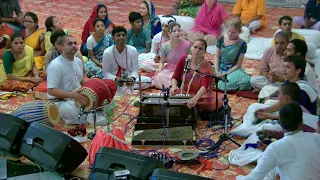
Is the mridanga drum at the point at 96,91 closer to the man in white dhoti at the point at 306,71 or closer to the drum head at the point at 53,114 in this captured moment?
the drum head at the point at 53,114

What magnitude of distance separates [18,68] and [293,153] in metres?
3.77

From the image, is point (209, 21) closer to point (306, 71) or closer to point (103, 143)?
point (306, 71)

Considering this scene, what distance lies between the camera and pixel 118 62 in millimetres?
5812

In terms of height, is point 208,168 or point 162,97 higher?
point 162,97

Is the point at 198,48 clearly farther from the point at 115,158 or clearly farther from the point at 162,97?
the point at 115,158

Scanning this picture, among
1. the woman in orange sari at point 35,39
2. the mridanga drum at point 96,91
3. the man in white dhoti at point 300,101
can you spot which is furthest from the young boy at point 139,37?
the man in white dhoti at point 300,101

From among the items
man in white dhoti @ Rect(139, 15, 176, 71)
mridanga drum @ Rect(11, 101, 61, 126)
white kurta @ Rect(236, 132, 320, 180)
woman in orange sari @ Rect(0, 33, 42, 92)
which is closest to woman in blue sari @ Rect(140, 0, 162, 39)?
man in white dhoti @ Rect(139, 15, 176, 71)

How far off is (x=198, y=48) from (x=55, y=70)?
1445mm

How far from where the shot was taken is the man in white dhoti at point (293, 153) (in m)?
3.21

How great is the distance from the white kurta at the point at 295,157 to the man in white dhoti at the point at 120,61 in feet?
8.85

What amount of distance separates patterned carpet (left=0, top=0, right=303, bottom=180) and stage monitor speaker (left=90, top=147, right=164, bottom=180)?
55cm

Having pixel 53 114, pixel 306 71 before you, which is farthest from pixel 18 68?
pixel 306 71

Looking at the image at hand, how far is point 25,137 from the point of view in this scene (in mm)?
4027

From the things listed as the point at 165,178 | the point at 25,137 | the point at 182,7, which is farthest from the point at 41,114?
the point at 182,7
